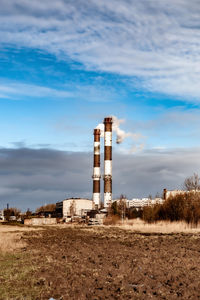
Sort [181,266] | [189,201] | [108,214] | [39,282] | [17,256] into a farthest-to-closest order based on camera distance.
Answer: [108,214]
[189,201]
[17,256]
[181,266]
[39,282]

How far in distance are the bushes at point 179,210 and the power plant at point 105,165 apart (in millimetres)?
19932

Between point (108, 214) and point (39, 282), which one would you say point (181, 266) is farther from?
point (108, 214)

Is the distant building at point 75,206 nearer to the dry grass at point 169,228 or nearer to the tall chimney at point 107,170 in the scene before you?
the tall chimney at point 107,170

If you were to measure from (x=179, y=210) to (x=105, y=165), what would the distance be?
28394 millimetres

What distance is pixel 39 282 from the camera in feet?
34.2

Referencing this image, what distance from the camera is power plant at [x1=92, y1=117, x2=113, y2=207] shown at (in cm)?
7562

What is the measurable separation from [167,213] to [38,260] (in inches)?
1520

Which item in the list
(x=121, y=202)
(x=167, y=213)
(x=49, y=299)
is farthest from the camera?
(x=121, y=202)

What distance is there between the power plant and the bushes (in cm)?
1993

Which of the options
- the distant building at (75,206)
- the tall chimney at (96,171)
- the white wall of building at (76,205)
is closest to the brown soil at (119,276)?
the tall chimney at (96,171)

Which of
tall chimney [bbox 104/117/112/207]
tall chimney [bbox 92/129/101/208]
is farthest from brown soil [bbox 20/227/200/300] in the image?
tall chimney [bbox 92/129/101/208]

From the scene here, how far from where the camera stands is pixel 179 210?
4872 centimetres

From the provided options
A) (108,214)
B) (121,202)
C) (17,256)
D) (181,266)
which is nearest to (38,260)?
(17,256)

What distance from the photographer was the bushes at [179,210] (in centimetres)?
4627
